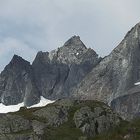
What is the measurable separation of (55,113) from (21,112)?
14243 millimetres

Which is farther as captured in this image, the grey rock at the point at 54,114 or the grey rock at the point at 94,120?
the grey rock at the point at 54,114

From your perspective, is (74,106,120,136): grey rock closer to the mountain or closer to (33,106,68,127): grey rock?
the mountain

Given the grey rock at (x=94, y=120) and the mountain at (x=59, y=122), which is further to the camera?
the grey rock at (x=94, y=120)

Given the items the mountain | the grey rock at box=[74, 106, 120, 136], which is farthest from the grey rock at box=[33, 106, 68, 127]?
the grey rock at box=[74, 106, 120, 136]

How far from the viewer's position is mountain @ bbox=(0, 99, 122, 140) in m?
120

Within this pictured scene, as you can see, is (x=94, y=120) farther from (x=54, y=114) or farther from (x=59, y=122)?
(x=54, y=114)

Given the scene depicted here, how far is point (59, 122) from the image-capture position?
132 metres

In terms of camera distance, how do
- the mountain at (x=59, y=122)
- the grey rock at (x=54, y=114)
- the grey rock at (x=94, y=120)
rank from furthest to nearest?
the grey rock at (x=54, y=114), the grey rock at (x=94, y=120), the mountain at (x=59, y=122)

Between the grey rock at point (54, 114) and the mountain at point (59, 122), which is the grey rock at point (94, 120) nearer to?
the mountain at point (59, 122)

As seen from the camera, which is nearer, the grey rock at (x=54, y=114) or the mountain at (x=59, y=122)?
the mountain at (x=59, y=122)

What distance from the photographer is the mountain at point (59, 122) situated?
120m

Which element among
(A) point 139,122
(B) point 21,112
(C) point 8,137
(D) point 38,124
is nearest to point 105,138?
(A) point 139,122

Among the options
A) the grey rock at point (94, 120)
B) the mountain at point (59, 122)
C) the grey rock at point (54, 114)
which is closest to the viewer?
the mountain at point (59, 122)

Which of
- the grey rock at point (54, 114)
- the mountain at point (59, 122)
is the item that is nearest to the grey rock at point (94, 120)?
the mountain at point (59, 122)
